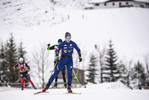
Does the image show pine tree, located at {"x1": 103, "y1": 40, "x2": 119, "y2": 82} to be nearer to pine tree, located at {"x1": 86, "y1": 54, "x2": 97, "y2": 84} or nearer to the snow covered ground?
pine tree, located at {"x1": 86, "y1": 54, "x2": 97, "y2": 84}

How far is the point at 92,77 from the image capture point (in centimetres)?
3462

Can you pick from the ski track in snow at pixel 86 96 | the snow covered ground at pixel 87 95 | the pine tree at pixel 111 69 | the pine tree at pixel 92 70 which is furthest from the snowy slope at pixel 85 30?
the ski track in snow at pixel 86 96

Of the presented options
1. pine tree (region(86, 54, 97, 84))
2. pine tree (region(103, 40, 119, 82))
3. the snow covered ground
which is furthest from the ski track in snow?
pine tree (region(86, 54, 97, 84))

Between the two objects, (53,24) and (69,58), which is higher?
(53,24)

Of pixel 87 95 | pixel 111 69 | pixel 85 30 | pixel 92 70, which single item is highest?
pixel 85 30

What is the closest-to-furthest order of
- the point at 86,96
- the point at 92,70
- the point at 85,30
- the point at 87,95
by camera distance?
the point at 86,96 < the point at 87,95 < the point at 92,70 < the point at 85,30

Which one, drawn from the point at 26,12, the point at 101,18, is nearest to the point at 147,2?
the point at 101,18

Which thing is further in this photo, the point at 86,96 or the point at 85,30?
the point at 85,30

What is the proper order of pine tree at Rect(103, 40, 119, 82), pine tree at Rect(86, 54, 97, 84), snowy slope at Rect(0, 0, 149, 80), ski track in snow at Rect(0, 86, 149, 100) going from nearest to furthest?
ski track in snow at Rect(0, 86, 149, 100) < pine tree at Rect(103, 40, 119, 82) < pine tree at Rect(86, 54, 97, 84) < snowy slope at Rect(0, 0, 149, 80)

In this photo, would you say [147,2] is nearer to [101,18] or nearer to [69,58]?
[101,18]

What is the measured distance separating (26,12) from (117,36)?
44.6m

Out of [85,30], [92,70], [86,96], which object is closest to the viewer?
[86,96]

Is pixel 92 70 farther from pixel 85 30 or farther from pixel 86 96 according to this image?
pixel 86 96

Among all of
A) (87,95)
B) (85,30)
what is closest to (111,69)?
(85,30)
